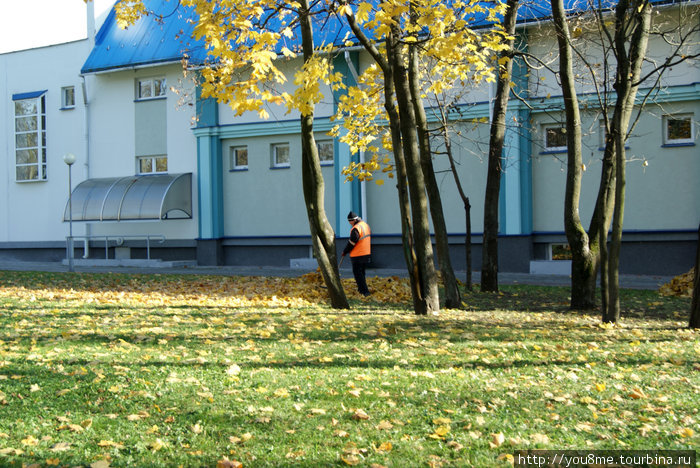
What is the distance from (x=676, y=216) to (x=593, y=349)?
1519 cm

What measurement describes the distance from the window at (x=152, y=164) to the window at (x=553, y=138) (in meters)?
15.3

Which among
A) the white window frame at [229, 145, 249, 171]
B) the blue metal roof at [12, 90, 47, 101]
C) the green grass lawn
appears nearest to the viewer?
the green grass lawn

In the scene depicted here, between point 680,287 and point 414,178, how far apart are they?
7804 millimetres

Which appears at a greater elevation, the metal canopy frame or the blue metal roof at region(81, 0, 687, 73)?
the blue metal roof at region(81, 0, 687, 73)

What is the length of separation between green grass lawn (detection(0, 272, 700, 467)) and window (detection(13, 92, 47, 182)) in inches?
903

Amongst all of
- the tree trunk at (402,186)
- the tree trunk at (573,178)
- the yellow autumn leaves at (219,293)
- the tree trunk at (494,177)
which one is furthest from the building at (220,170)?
the tree trunk at (402,186)

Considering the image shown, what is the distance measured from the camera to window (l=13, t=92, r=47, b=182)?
1235 inches

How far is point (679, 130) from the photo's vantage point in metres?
21.2

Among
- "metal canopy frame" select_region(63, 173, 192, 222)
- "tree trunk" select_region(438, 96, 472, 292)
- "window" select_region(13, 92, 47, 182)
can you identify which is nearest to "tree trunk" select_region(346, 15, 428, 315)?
"tree trunk" select_region(438, 96, 472, 292)

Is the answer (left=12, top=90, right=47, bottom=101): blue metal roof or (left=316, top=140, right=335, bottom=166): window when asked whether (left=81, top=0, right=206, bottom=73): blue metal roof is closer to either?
(left=12, top=90, right=47, bottom=101): blue metal roof

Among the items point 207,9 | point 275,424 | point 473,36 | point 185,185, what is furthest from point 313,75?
point 185,185

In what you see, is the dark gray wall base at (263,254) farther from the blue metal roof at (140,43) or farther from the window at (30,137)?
the window at (30,137)

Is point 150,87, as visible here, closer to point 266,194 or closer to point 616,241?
point 266,194

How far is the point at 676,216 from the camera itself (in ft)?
69.5
